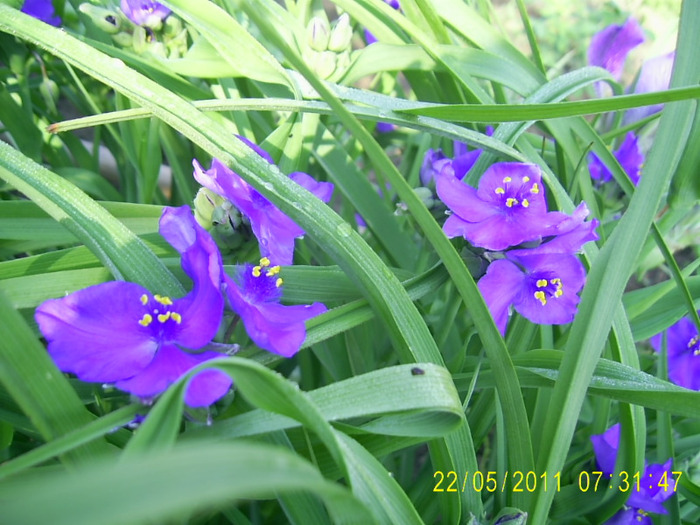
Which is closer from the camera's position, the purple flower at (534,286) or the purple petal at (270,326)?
the purple petal at (270,326)

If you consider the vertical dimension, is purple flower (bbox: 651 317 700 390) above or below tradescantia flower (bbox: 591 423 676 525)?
above

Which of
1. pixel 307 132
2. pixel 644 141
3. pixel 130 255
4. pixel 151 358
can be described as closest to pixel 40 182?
pixel 130 255

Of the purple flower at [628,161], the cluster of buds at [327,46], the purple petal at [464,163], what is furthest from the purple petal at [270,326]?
the purple flower at [628,161]

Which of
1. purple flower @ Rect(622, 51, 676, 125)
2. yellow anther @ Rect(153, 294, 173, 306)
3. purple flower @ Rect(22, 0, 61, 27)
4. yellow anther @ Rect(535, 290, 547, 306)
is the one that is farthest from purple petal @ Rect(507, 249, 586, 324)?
purple flower @ Rect(22, 0, 61, 27)

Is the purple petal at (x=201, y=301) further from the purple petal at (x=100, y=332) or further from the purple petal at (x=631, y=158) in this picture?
the purple petal at (x=631, y=158)

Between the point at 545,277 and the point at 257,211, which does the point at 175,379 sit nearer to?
the point at 257,211

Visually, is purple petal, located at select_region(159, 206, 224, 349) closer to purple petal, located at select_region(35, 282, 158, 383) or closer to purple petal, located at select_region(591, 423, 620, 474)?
purple petal, located at select_region(35, 282, 158, 383)
